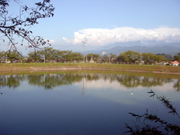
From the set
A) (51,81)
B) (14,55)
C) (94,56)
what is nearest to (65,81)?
(51,81)

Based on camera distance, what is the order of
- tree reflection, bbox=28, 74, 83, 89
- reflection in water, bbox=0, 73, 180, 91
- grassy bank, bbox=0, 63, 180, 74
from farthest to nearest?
grassy bank, bbox=0, 63, 180, 74
tree reflection, bbox=28, 74, 83, 89
reflection in water, bbox=0, 73, 180, 91

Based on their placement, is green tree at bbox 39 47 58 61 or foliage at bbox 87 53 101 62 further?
foliage at bbox 87 53 101 62

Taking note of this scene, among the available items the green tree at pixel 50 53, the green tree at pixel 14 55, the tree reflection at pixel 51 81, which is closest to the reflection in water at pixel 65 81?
the tree reflection at pixel 51 81

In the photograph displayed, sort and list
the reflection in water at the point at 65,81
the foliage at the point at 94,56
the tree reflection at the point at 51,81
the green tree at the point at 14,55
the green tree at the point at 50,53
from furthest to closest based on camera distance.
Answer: the foliage at the point at 94,56, the green tree at the point at 50,53, the tree reflection at the point at 51,81, the reflection in water at the point at 65,81, the green tree at the point at 14,55

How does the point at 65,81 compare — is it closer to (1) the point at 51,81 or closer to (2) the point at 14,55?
(1) the point at 51,81

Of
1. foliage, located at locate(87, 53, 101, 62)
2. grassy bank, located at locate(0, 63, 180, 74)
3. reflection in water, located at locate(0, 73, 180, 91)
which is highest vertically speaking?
foliage, located at locate(87, 53, 101, 62)

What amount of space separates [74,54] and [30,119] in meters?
38.3

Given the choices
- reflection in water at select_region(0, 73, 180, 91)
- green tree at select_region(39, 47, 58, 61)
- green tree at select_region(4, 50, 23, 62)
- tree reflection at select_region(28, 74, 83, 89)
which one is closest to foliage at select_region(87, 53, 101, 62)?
green tree at select_region(39, 47, 58, 61)

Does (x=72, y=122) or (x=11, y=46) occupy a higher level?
(x=11, y=46)

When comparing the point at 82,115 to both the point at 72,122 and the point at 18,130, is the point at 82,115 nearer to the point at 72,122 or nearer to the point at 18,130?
the point at 72,122

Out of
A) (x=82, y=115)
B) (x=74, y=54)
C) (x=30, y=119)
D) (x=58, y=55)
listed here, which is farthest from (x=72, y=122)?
(x=74, y=54)

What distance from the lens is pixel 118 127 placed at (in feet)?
17.2

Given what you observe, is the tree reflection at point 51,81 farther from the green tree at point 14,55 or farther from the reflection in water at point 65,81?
the green tree at point 14,55

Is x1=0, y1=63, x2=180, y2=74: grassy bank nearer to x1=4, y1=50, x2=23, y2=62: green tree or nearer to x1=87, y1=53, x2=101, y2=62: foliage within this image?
x1=87, y1=53, x2=101, y2=62: foliage
